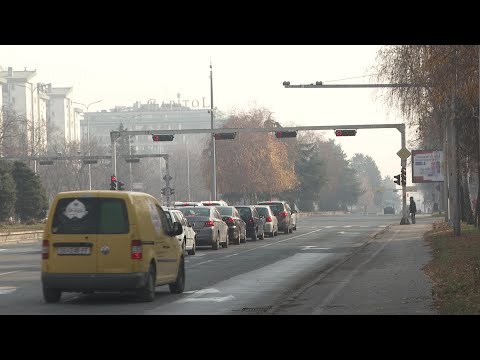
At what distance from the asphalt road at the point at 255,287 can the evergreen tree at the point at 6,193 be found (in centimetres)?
3678

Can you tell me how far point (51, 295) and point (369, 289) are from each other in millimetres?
6210

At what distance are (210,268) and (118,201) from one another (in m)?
12.1

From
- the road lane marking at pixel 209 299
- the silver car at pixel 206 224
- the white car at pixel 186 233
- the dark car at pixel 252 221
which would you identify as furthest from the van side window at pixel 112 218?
the dark car at pixel 252 221

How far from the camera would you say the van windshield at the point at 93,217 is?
2062cm

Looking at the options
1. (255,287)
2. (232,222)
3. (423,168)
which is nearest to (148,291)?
(255,287)

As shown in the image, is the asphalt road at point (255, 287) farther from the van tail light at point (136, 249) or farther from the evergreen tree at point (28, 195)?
the evergreen tree at point (28, 195)

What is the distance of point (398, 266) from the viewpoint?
32.0m

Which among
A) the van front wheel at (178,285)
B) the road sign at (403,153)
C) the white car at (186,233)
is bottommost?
the van front wheel at (178,285)

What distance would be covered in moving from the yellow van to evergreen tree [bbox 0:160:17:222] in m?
58.3

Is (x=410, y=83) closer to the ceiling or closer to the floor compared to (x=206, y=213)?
closer to the ceiling

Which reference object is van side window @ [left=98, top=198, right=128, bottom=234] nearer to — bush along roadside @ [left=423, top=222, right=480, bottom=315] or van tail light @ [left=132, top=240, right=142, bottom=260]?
van tail light @ [left=132, top=240, right=142, bottom=260]

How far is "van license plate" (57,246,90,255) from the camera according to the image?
2055 centimetres
